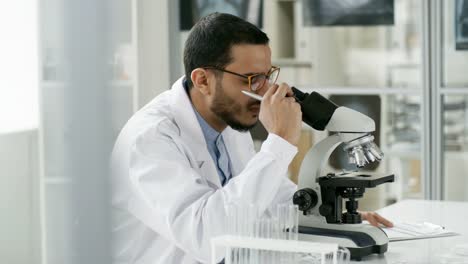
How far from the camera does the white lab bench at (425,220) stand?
1.63m

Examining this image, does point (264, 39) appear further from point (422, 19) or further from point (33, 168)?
point (422, 19)

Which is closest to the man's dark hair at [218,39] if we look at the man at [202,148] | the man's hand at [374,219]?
the man at [202,148]

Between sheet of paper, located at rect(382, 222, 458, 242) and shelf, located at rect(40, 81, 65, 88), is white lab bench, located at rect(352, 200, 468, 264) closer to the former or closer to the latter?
sheet of paper, located at rect(382, 222, 458, 242)

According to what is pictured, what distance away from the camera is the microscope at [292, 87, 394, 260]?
62.4 inches

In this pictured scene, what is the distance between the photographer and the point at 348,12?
3.71 meters

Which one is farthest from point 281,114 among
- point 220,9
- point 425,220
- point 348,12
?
point 220,9

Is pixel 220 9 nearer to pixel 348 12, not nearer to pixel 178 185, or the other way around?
pixel 348 12

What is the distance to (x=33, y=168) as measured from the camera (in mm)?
800

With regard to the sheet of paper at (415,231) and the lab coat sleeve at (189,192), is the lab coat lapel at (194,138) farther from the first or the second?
the sheet of paper at (415,231)

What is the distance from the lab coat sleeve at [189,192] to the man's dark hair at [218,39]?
0.90 ft

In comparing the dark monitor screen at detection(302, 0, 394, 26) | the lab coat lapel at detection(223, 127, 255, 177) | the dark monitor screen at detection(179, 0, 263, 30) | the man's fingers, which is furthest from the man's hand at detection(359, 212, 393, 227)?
the dark monitor screen at detection(179, 0, 263, 30)

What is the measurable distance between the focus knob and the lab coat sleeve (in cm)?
10

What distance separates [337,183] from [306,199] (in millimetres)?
87

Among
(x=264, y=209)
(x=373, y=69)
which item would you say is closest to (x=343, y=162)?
(x=373, y=69)
